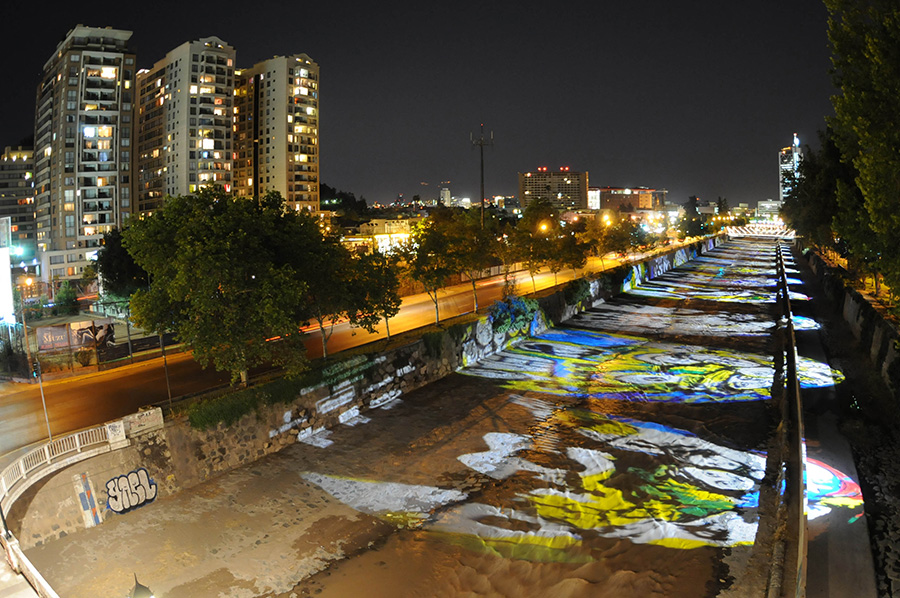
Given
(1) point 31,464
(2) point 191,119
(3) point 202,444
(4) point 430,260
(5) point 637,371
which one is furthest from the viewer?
(2) point 191,119

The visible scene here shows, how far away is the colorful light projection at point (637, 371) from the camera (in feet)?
74.4

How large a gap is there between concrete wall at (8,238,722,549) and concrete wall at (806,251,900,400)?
16568 mm

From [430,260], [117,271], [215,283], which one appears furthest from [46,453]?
[117,271]

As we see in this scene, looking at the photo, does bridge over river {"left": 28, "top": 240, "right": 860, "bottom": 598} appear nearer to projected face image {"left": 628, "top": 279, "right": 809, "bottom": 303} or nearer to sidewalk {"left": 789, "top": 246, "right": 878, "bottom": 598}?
sidewalk {"left": 789, "top": 246, "right": 878, "bottom": 598}

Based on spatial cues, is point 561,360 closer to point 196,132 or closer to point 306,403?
point 306,403

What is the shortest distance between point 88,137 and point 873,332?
109016 millimetres

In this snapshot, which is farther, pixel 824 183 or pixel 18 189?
pixel 18 189

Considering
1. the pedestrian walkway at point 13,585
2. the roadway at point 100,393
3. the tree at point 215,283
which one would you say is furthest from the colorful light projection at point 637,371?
the pedestrian walkway at point 13,585

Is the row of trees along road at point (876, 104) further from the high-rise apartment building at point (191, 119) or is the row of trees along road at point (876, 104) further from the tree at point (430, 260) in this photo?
the high-rise apartment building at point (191, 119)

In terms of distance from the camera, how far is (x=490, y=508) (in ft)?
45.0

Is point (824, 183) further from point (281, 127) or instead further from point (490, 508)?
point (281, 127)

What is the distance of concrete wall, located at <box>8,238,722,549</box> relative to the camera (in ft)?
39.5

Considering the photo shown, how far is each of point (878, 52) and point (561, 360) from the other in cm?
1678

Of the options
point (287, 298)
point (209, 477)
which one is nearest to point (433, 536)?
point (209, 477)
